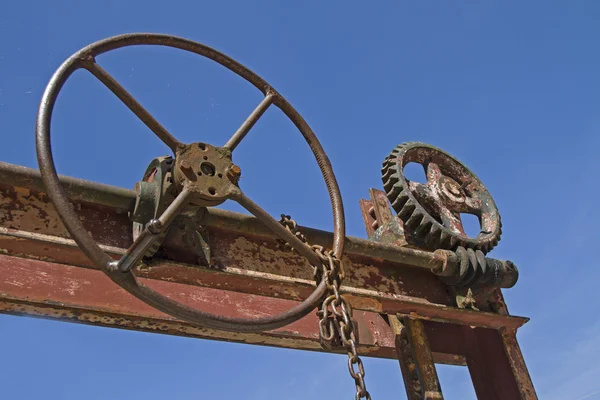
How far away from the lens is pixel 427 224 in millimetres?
2752

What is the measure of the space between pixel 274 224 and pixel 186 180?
31 centimetres

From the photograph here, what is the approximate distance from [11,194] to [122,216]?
1.15 ft

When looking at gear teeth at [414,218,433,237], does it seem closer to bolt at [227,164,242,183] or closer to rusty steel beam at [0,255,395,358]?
rusty steel beam at [0,255,395,358]

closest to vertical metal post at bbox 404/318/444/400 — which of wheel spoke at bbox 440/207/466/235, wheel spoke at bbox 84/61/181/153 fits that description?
wheel spoke at bbox 440/207/466/235

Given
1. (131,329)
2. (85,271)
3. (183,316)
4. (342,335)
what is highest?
(85,271)

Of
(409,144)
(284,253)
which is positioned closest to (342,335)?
(284,253)

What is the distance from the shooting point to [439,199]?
298 centimetres

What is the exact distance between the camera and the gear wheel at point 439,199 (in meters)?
2.77

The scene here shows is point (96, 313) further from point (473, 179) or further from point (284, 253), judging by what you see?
point (473, 179)

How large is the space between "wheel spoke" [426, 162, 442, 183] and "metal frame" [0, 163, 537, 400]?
28cm

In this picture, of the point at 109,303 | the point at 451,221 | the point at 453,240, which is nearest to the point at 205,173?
the point at 109,303

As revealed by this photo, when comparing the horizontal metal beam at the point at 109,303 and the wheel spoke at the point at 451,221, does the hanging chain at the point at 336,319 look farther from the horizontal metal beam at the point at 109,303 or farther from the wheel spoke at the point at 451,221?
the wheel spoke at the point at 451,221

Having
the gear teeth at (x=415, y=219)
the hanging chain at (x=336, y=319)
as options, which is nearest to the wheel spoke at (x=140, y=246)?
the hanging chain at (x=336, y=319)

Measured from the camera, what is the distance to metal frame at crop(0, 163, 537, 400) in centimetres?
200
